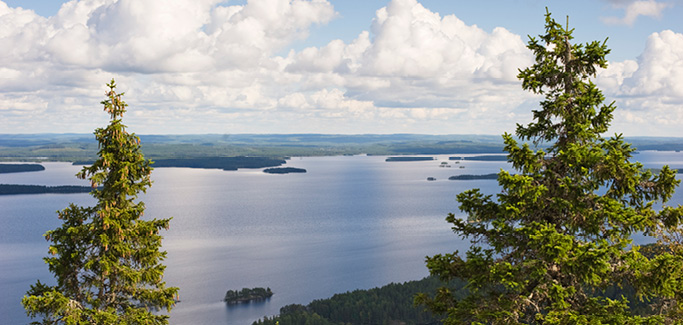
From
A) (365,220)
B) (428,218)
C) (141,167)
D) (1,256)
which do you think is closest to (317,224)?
(365,220)

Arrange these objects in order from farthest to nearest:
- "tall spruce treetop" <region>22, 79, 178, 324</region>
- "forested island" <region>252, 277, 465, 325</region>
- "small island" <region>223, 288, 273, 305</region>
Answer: "small island" <region>223, 288, 273, 305</region> < "forested island" <region>252, 277, 465, 325</region> < "tall spruce treetop" <region>22, 79, 178, 324</region>

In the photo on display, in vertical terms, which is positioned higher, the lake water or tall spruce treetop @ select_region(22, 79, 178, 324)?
tall spruce treetop @ select_region(22, 79, 178, 324)

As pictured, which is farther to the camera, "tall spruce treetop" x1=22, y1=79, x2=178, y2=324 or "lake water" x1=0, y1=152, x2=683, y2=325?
"lake water" x1=0, y1=152, x2=683, y2=325

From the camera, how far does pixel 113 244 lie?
1819 centimetres

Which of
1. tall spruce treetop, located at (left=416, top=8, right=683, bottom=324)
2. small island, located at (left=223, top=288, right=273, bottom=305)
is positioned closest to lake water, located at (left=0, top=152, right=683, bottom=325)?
small island, located at (left=223, top=288, right=273, bottom=305)

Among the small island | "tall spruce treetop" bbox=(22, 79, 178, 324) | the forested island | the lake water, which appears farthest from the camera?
the lake water

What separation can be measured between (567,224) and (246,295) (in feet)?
275

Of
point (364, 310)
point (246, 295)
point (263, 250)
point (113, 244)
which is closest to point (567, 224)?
point (113, 244)

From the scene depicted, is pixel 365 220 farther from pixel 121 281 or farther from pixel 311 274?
pixel 121 281

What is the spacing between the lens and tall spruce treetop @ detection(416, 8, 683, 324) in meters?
13.4

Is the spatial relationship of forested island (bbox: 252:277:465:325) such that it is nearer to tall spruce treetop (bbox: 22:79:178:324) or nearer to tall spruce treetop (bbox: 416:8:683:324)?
tall spruce treetop (bbox: 22:79:178:324)

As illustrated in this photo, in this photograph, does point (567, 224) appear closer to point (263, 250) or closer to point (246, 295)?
point (246, 295)

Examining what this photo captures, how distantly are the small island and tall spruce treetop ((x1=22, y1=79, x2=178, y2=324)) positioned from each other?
74.1m

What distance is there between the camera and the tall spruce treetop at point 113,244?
18.1 meters
